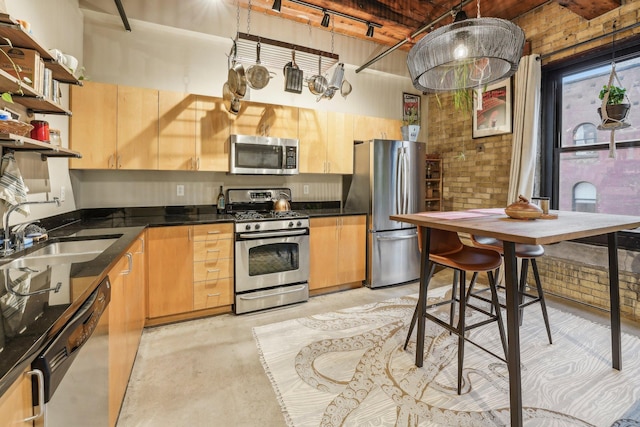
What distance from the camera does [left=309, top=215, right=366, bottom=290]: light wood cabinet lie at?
3.50 meters

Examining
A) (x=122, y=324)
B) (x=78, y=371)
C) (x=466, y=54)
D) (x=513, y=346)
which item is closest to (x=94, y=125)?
(x=122, y=324)

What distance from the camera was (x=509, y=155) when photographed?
12.4ft

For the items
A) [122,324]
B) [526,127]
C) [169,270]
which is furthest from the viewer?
[526,127]

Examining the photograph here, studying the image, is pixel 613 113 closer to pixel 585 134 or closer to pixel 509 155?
pixel 585 134

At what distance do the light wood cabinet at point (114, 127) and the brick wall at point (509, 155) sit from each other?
389 cm

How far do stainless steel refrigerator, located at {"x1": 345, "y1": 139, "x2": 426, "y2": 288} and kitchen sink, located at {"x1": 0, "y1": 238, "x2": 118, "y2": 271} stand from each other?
2.66m

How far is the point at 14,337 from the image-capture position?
28.0 inches

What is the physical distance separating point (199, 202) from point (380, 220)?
2.13 m

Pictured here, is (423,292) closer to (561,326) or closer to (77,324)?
(561,326)

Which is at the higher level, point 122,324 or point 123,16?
point 123,16

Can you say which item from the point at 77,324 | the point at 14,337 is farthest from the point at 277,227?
the point at 14,337

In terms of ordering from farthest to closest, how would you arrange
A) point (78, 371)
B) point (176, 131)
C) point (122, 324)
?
point (176, 131) < point (122, 324) < point (78, 371)

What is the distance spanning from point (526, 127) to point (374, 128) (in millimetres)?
1728

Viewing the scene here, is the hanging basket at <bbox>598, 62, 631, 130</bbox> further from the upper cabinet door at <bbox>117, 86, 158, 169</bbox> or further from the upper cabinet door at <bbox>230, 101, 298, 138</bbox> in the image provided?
the upper cabinet door at <bbox>117, 86, 158, 169</bbox>
